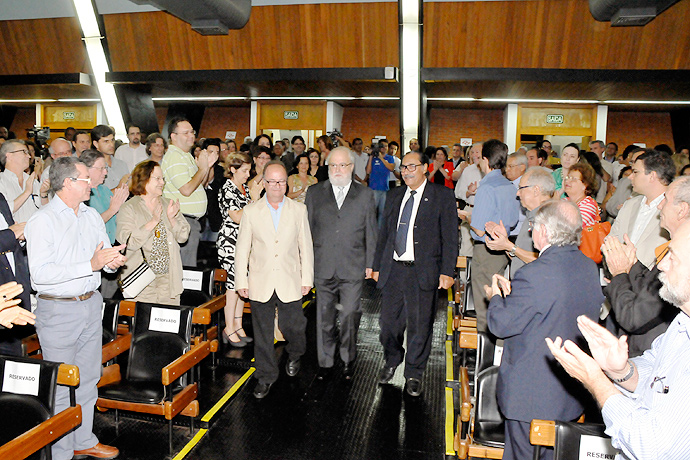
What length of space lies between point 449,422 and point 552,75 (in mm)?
7213

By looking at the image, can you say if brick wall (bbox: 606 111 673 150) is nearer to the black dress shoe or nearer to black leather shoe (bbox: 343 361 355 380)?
black leather shoe (bbox: 343 361 355 380)

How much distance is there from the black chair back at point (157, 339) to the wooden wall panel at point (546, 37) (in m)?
7.13

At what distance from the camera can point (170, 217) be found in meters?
3.81

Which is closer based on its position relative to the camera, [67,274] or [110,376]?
[67,274]

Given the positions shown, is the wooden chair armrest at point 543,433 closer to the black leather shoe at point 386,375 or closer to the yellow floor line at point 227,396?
the black leather shoe at point 386,375

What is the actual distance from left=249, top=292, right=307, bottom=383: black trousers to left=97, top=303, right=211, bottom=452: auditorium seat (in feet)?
1.59

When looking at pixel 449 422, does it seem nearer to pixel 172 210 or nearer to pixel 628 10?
pixel 172 210

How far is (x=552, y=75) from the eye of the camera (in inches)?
342

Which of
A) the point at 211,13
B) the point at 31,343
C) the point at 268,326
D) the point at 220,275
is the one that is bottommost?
the point at 31,343

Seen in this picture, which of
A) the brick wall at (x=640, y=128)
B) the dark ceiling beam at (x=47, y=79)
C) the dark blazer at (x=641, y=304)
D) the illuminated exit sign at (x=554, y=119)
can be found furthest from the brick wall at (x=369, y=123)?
the dark blazer at (x=641, y=304)

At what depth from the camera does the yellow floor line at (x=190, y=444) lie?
3.06 m

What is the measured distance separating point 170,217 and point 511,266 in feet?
8.66

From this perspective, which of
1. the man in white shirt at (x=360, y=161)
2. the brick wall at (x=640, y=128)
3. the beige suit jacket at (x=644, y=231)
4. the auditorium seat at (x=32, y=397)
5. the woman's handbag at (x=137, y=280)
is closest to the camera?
the auditorium seat at (x=32, y=397)

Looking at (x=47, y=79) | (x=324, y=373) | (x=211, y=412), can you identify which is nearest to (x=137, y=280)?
(x=211, y=412)
